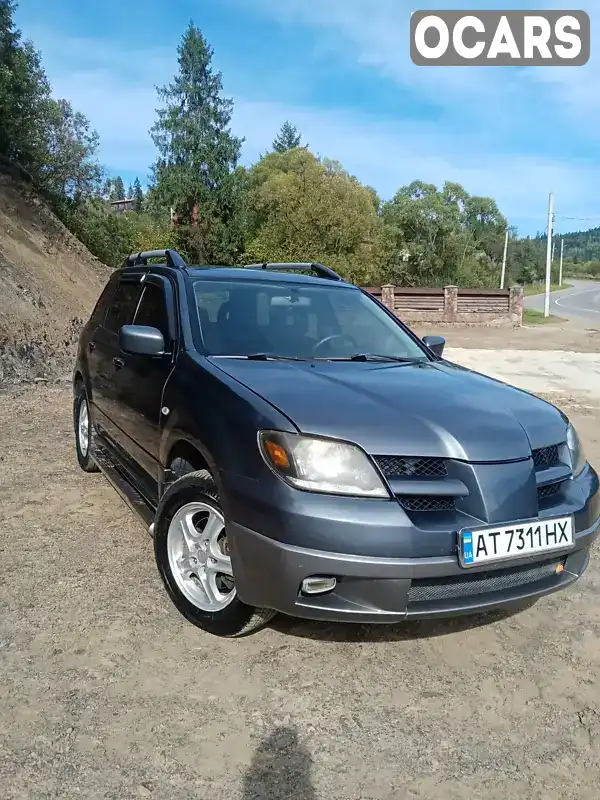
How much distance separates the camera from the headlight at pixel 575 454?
308cm

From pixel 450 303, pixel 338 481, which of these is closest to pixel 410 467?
pixel 338 481

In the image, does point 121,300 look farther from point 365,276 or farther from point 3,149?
point 365,276

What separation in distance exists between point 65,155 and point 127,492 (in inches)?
813

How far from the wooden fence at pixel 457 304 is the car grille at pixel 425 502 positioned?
2701 cm

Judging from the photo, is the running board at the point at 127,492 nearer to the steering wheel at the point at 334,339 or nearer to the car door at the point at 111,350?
the car door at the point at 111,350

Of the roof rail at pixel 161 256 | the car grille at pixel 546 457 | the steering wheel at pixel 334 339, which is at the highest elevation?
the roof rail at pixel 161 256

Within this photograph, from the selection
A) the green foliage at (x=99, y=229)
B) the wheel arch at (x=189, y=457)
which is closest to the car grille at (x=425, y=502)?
the wheel arch at (x=189, y=457)

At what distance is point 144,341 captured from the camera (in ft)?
11.6

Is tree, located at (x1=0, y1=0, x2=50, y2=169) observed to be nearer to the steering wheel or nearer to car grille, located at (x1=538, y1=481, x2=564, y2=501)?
the steering wheel

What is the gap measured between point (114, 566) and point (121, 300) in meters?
2.01

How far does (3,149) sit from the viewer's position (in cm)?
1920

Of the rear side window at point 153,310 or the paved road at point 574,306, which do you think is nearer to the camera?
the rear side window at point 153,310

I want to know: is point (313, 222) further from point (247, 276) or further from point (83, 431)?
point (247, 276)

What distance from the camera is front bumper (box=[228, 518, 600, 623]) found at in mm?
2480
